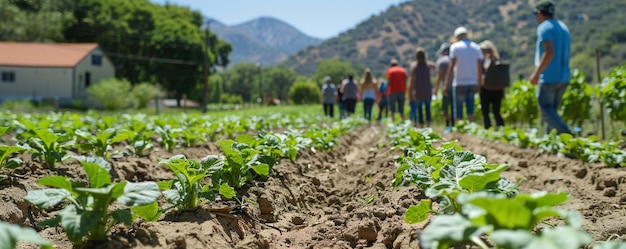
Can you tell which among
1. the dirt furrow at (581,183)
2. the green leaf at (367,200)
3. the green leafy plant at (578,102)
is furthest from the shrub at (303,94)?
the green leaf at (367,200)

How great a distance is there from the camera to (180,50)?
1964 inches

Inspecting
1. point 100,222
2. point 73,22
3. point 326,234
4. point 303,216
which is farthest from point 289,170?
point 73,22

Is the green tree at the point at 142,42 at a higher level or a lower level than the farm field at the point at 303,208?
higher

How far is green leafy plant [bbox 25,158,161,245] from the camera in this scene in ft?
6.18

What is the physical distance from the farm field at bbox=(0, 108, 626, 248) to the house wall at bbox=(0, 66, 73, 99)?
4141 cm

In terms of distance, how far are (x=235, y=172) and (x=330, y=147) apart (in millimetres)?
3230

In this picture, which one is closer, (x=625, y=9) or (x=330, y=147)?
(x=330, y=147)

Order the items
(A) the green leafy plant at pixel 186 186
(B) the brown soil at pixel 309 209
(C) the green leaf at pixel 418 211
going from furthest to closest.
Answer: (A) the green leafy plant at pixel 186 186 < (B) the brown soil at pixel 309 209 < (C) the green leaf at pixel 418 211

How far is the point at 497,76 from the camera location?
8883mm

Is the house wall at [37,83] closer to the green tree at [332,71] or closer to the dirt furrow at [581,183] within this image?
the dirt furrow at [581,183]

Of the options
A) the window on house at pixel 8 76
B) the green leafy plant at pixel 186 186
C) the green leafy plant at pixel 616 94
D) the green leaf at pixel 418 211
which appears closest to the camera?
the green leaf at pixel 418 211

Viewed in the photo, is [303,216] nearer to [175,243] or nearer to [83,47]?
[175,243]

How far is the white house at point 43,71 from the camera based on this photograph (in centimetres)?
4081

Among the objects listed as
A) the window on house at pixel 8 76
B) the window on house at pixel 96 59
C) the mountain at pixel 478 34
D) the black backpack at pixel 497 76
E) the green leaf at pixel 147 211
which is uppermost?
the mountain at pixel 478 34
